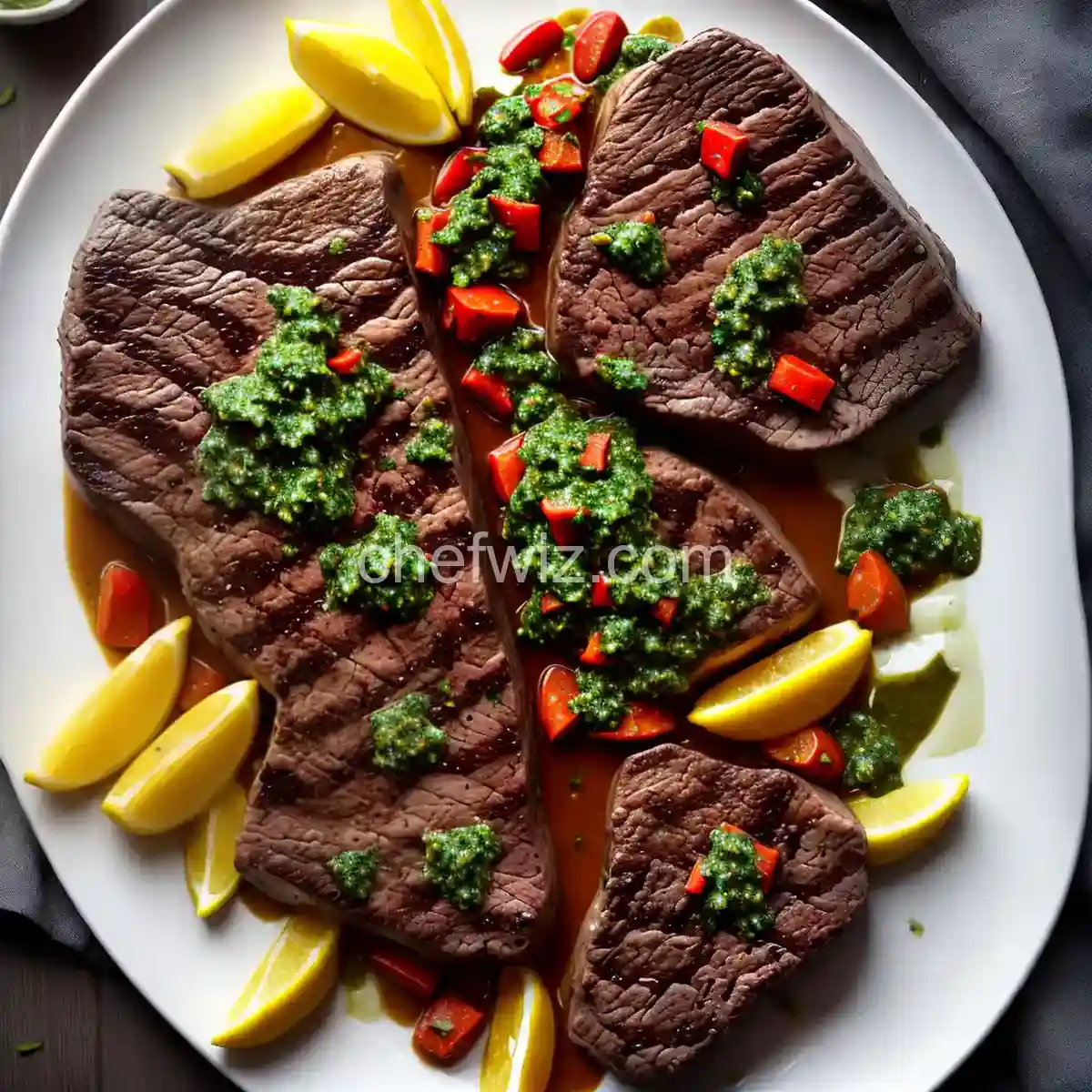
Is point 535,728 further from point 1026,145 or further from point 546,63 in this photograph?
point 1026,145

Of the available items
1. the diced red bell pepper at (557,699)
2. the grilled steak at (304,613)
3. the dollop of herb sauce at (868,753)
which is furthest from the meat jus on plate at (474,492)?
the dollop of herb sauce at (868,753)

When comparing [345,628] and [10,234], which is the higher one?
[10,234]

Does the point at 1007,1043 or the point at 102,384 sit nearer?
the point at 102,384

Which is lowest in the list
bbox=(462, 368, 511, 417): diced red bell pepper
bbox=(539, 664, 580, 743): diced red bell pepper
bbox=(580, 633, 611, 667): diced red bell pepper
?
bbox=(539, 664, 580, 743): diced red bell pepper

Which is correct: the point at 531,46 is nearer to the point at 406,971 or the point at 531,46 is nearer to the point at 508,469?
the point at 508,469

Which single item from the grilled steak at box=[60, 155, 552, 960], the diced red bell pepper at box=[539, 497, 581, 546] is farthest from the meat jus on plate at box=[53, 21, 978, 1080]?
the diced red bell pepper at box=[539, 497, 581, 546]

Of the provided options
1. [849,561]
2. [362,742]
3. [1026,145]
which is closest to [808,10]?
[1026,145]

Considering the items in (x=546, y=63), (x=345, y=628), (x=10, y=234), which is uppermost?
(x=10, y=234)

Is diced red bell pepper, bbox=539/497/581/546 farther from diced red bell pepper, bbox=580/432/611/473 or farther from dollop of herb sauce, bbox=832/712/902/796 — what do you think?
dollop of herb sauce, bbox=832/712/902/796
